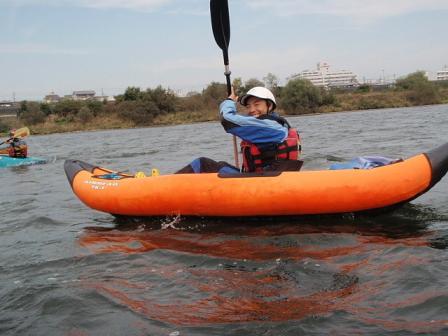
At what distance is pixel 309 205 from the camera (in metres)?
4.04

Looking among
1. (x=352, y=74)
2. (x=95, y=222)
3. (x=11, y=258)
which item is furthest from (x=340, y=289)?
(x=352, y=74)

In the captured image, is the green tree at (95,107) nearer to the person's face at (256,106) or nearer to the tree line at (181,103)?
the tree line at (181,103)

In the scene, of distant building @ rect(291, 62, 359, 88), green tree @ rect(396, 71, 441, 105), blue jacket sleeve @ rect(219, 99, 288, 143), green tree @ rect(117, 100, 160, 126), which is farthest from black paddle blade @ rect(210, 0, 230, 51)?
distant building @ rect(291, 62, 359, 88)

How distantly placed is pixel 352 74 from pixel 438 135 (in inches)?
5182

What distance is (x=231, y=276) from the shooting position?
305cm

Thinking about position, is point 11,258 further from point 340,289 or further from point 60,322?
point 340,289

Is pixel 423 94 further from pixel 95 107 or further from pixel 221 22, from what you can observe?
pixel 221 22

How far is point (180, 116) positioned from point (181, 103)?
155 inches

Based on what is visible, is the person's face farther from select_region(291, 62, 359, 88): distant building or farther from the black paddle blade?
select_region(291, 62, 359, 88): distant building

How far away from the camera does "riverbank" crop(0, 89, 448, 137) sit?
38562 mm

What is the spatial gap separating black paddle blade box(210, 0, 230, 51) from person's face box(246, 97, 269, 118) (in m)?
1.68

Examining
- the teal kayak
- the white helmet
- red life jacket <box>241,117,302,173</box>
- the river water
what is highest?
the white helmet

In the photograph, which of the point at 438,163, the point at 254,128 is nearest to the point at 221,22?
the point at 254,128

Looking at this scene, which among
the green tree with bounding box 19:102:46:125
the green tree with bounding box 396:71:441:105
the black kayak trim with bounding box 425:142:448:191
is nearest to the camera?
the black kayak trim with bounding box 425:142:448:191
